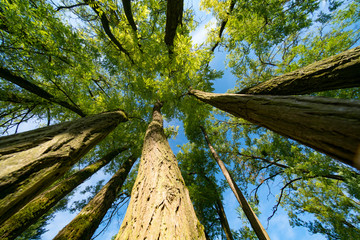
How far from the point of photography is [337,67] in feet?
5.76

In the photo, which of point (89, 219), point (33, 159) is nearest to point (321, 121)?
point (33, 159)

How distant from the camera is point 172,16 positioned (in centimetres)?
422

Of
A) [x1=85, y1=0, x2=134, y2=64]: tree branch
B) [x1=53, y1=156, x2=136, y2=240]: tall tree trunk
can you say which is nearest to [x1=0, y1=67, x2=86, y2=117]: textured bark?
[x1=85, y1=0, x2=134, y2=64]: tree branch

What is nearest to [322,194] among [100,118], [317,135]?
[317,135]

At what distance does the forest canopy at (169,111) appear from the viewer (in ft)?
3.78

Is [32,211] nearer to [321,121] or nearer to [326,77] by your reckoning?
[321,121]

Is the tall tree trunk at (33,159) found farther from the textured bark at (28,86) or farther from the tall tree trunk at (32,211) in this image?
the textured bark at (28,86)

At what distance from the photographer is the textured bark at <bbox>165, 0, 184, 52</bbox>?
3.84 meters

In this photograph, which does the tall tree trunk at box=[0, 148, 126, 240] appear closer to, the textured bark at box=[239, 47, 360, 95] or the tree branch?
the tree branch

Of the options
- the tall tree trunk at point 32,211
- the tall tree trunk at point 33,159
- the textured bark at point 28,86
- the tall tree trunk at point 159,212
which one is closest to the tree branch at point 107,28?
the textured bark at point 28,86

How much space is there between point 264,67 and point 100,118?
28.0 ft

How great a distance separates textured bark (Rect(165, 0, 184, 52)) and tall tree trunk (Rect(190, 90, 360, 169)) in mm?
4260

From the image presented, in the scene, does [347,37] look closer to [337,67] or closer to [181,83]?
[337,67]

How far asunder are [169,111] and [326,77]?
6.12m
